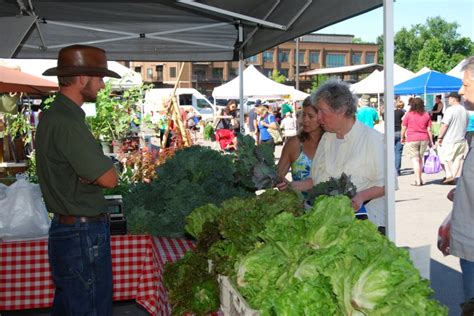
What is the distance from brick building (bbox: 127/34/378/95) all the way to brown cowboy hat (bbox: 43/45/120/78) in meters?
83.8

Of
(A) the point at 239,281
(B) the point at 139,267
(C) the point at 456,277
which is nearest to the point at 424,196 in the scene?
(C) the point at 456,277

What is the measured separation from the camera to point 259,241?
2.45m

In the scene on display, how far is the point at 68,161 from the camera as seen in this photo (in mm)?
2873

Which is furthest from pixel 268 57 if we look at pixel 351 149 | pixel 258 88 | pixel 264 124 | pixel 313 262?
pixel 313 262

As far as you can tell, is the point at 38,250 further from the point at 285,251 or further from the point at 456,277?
the point at 456,277

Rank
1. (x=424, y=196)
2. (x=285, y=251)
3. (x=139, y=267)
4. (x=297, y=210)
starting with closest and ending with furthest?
1. (x=285, y=251)
2. (x=297, y=210)
3. (x=139, y=267)
4. (x=424, y=196)

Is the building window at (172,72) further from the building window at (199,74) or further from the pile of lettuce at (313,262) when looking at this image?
the pile of lettuce at (313,262)

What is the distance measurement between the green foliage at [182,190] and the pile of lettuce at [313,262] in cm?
118

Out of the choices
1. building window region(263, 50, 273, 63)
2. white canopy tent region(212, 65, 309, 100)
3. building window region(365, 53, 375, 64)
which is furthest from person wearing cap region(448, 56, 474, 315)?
building window region(365, 53, 375, 64)

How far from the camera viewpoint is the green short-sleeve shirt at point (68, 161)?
285cm

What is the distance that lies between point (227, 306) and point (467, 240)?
1.42m

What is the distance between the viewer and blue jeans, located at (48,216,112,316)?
2.99m

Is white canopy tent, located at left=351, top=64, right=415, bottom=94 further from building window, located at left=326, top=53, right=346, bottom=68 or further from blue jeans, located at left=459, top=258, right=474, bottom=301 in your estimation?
building window, located at left=326, top=53, right=346, bottom=68

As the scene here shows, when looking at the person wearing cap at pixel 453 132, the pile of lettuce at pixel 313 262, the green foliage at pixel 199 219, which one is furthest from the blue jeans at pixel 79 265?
the person wearing cap at pixel 453 132
